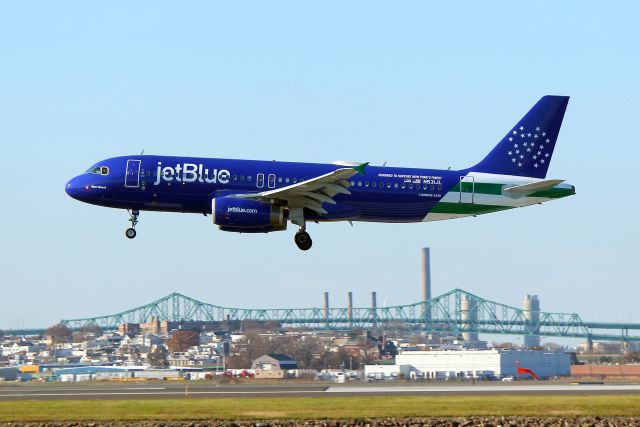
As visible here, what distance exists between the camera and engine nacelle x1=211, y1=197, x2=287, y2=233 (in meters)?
55.3

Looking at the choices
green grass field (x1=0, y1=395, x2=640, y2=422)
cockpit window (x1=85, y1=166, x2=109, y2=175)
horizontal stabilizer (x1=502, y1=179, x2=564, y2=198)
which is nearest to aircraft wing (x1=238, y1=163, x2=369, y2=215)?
cockpit window (x1=85, y1=166, x2=109, y2=175)

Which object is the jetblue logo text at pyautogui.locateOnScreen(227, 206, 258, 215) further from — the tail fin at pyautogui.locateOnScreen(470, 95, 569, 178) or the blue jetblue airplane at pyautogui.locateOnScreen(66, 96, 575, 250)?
the tail fin at pyautogui.locateOnScreen(470, 95, 569, 178)

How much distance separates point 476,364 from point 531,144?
226 ft

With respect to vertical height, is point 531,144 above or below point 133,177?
above

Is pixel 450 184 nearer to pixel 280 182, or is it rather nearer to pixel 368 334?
pixel 280 182

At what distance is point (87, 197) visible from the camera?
192ft

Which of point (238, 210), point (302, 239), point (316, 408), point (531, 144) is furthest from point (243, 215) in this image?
point (531, 144)

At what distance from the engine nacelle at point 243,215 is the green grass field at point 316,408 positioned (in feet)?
28.7

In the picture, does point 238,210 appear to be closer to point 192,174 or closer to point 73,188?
point 192,174

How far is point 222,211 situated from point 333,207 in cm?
618

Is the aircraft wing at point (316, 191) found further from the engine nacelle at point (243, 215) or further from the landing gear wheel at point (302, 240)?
the landing gear wheel at point (302, 240)

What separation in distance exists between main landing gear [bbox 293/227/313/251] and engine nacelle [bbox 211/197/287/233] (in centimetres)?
247

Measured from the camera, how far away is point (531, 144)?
62.8 m

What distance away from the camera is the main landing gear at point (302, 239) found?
58344mm
